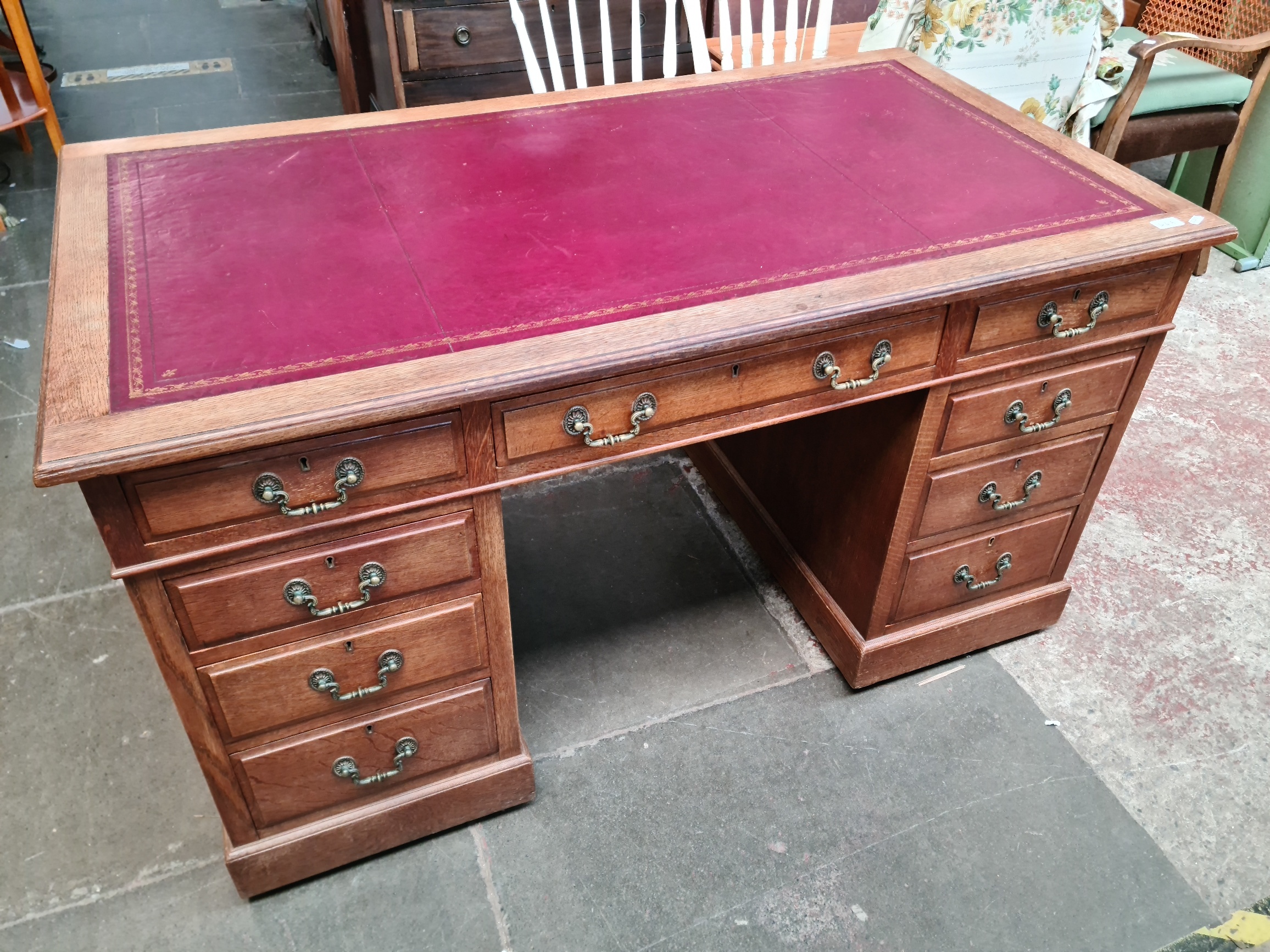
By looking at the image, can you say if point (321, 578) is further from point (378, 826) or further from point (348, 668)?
point (378, 826)

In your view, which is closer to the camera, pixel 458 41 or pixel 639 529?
pixel 639 529

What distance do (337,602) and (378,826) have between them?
0.52 m

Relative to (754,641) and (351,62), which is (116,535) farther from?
(351,62)

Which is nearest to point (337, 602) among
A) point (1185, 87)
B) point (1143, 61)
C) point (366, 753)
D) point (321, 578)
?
point (321, 578)

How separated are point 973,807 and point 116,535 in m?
1.56

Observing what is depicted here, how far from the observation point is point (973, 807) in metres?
1.86

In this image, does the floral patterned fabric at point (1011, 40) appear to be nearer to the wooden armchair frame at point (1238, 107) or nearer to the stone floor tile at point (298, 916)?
the wooden armchair frame at point (1238, 107)

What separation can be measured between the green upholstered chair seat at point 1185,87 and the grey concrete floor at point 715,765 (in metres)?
1.24

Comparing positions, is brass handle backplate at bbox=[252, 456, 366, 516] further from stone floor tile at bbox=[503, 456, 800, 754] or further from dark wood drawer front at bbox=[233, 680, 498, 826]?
stone floor tile at bbox=[503, 456, 800, 754]

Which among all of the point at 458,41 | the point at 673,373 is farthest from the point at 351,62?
the point at 673,373

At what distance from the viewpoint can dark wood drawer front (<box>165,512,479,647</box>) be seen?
1.31m

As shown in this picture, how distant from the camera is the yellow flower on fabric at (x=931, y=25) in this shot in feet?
8.23

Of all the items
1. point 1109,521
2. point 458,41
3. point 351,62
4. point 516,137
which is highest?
point 516,137

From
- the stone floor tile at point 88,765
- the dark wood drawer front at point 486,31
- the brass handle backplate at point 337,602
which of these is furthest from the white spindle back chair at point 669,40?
the stone floor tile at point 88,765
